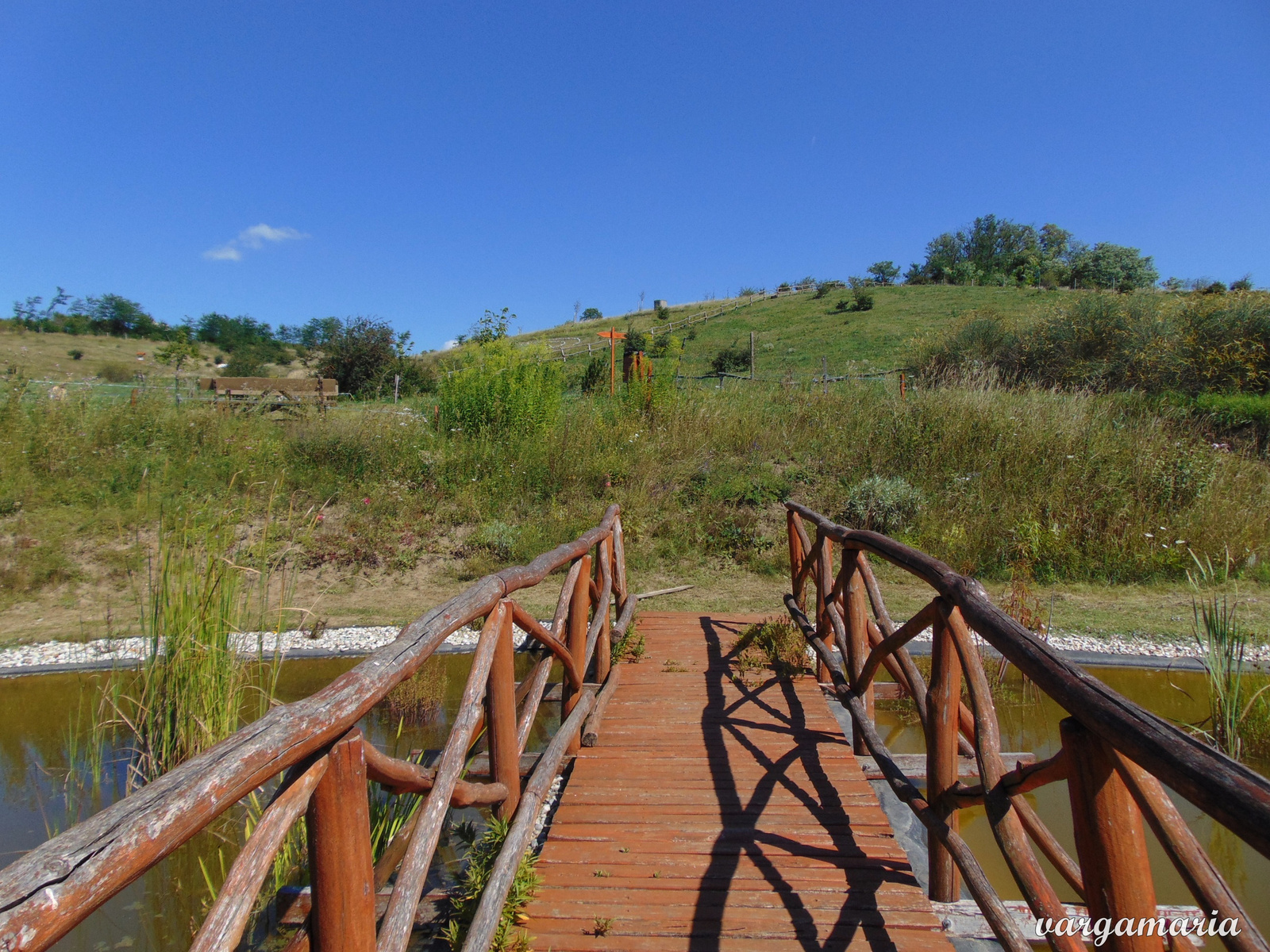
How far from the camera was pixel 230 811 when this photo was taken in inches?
164

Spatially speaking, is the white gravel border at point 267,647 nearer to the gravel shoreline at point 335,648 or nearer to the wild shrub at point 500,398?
the gravel shoreline at point 335,648

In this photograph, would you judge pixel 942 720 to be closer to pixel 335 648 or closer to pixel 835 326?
pixel 335 648

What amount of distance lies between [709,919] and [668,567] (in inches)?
268

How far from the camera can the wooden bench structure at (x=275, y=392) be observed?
13.0 m

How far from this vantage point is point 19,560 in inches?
331

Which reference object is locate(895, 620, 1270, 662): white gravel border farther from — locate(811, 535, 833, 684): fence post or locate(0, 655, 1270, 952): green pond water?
locate(811, 535, 833, 684): fence post

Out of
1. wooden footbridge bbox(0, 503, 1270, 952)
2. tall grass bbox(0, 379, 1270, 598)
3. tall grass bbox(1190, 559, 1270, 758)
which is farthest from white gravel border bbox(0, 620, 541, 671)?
tall grass bbox(1190, 559, 1270, 758)

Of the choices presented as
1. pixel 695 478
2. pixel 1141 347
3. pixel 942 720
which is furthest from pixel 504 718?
pixel 1141 347

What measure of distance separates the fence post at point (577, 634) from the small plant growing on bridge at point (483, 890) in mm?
1028

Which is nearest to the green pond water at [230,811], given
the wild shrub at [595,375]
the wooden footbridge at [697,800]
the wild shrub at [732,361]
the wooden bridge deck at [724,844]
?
the wooden footbridge at [697,800]

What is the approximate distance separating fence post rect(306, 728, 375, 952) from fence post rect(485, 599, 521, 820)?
98 centimetres

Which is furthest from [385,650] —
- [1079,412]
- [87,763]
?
[1079,412]

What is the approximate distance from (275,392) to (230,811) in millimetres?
11882

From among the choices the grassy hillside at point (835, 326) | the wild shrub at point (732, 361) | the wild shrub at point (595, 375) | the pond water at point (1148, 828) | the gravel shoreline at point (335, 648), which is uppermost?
the grassy hillside at point (835, 326)
